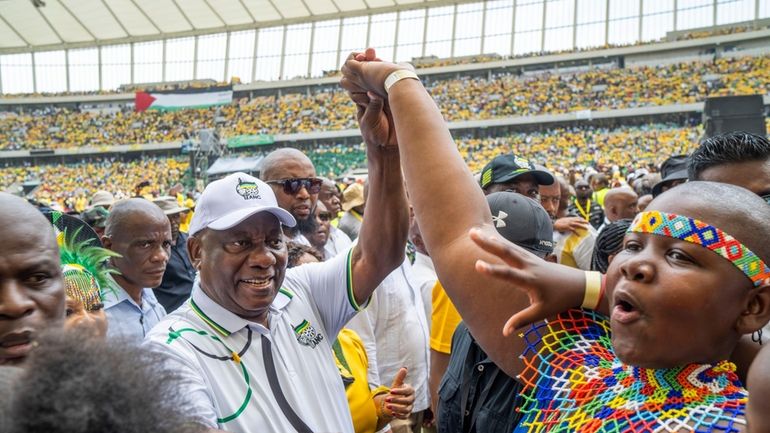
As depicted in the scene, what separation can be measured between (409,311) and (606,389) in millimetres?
2432

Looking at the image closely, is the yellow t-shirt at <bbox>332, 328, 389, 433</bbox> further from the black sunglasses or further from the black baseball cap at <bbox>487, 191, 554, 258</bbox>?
the black sunglasses

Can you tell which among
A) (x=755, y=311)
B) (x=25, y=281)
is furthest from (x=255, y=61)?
(x=755, y=311)

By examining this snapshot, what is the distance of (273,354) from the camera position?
6.83 ft

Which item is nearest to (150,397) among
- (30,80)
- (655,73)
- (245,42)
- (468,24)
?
(655,73)

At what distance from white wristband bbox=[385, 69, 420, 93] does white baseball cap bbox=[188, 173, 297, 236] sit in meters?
0.81

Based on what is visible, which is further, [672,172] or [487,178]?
[672,172]

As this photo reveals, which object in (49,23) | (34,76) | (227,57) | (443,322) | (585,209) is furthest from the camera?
(34,76)

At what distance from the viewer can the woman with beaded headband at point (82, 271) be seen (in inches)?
79.0

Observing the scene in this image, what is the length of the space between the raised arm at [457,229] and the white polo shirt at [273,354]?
772 millimetres

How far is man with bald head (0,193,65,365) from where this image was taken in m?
1.28

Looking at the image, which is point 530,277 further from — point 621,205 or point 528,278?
point 621,205

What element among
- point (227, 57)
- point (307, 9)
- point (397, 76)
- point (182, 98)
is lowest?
point (397, 76)

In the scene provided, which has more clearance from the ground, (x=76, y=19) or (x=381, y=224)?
(x=76, y=19)

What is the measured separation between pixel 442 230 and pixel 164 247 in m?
3.00
